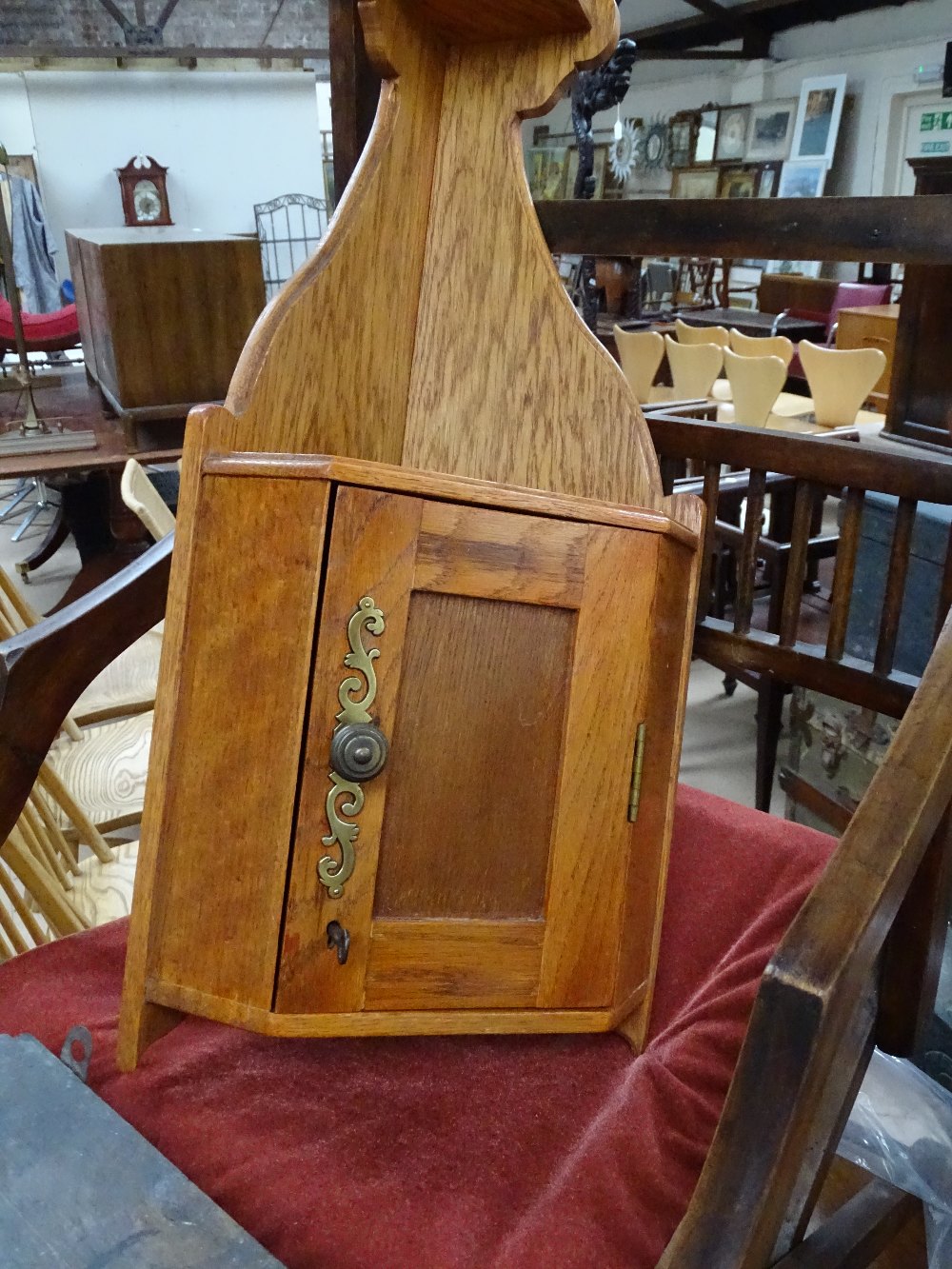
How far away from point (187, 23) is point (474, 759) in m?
7.01

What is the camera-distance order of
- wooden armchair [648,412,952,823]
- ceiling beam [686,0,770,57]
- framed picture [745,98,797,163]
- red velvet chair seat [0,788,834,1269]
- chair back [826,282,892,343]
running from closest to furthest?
red velvet chair seat [0,788,834,1269], wooden armchair [648,412,952,823], chair back [826,282,892,343], ceiling beam [686,0,770,57], framed picture [745,98,797,163]

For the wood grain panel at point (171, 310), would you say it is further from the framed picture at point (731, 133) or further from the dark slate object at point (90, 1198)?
the framed picture at point (731, 133)

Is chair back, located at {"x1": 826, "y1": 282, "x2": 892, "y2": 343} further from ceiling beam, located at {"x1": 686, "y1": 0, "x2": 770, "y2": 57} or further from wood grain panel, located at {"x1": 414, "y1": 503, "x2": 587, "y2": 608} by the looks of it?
wood grain panel, located at {"x1": 414, "y1": 503, "x2": 587, "y2": 608}

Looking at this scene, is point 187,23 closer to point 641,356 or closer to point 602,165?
point 602,165

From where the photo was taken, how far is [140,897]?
2.19 feet

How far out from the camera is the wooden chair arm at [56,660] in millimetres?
806

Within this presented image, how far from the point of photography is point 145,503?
1469 mm

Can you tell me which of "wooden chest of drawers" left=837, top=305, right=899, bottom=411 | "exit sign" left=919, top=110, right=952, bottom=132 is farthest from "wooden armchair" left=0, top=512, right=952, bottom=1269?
"exit sign" left=919, top=110, right=952, bottom=132

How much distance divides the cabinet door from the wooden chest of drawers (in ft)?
11.5

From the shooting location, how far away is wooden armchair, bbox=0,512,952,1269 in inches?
18.8

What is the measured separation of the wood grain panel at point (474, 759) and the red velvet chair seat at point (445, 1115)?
0.13 metres

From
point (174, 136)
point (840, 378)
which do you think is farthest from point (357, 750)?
point (174, 136)

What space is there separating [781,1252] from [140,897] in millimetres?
487

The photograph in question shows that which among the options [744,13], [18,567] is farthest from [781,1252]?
[744,13]
